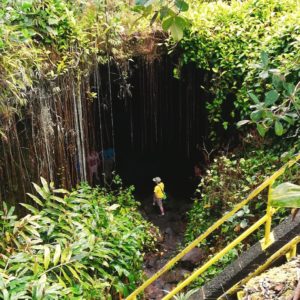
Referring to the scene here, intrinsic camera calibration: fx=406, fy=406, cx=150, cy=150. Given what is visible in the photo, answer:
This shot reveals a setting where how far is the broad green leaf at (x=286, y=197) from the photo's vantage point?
3.76 ft

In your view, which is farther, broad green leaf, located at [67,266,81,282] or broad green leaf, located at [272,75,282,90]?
broad green leaf, located at [67,266,81,282]

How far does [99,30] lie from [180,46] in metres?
1.37

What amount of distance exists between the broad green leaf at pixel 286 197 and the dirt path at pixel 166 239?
11.6 ft

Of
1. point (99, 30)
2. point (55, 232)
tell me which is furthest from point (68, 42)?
point (55, 232)

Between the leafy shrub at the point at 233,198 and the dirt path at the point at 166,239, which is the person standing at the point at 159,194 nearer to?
the dirt path at the point at 166,239

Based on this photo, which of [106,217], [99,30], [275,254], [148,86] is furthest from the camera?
[148,86]

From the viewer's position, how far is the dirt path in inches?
191

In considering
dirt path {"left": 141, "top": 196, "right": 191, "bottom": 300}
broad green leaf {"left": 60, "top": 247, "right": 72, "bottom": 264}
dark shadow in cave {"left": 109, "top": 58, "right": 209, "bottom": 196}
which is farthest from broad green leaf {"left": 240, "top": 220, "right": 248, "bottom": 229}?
dark shadow in cave {"left": 109, "top": 58, "right": 209, "bottom": 196}

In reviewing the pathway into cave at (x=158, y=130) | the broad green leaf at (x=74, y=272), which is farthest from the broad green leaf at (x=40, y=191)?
the pathway into cave at (x=158, y=130)

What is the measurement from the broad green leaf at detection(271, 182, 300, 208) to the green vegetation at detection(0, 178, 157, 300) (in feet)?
7.38

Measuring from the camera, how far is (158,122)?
766cm

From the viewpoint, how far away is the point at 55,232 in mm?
3797

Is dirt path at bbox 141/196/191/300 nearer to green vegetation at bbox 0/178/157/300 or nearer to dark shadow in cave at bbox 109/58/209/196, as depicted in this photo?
dark shadow in cave at bbox 109/58/209/196

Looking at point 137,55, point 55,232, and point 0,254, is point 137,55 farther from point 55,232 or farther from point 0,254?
point 0,254
